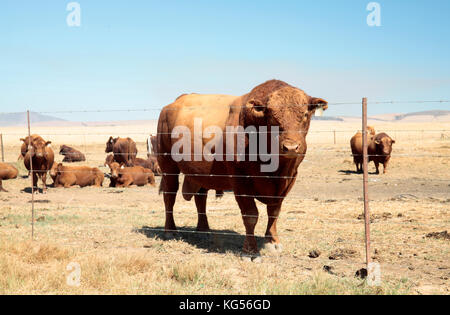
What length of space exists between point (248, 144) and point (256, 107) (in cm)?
57

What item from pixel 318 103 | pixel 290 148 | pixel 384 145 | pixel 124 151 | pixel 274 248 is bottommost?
pixel 274 248

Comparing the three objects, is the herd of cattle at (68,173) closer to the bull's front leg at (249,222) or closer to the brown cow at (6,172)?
the brown cow at (6,172)

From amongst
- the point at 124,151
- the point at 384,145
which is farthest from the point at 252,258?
the point at 124,151

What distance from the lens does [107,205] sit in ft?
41.1

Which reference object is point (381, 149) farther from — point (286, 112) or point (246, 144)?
point (286, 112)

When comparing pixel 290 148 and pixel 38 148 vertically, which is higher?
pixel 290 148

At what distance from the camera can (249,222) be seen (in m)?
6.85

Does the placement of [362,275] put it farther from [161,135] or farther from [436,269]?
[161,135]

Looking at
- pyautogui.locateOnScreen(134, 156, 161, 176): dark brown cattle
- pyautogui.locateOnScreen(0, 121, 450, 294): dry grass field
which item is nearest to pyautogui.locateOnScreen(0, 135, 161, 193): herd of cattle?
pyautogui.locateOnScreen(0, 121, 450, 294): dry grass field

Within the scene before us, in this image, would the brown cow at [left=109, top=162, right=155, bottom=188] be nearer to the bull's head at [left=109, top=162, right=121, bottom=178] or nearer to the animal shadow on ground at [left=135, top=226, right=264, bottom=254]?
the bull's head at [left=109, top=162, right=121, bottom=178]

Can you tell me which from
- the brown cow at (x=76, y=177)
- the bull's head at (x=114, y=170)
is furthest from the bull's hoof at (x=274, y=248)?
the brown cow at (x=76, y=177)

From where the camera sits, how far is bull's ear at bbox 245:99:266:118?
6.42 m

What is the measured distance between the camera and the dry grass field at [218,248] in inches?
208
